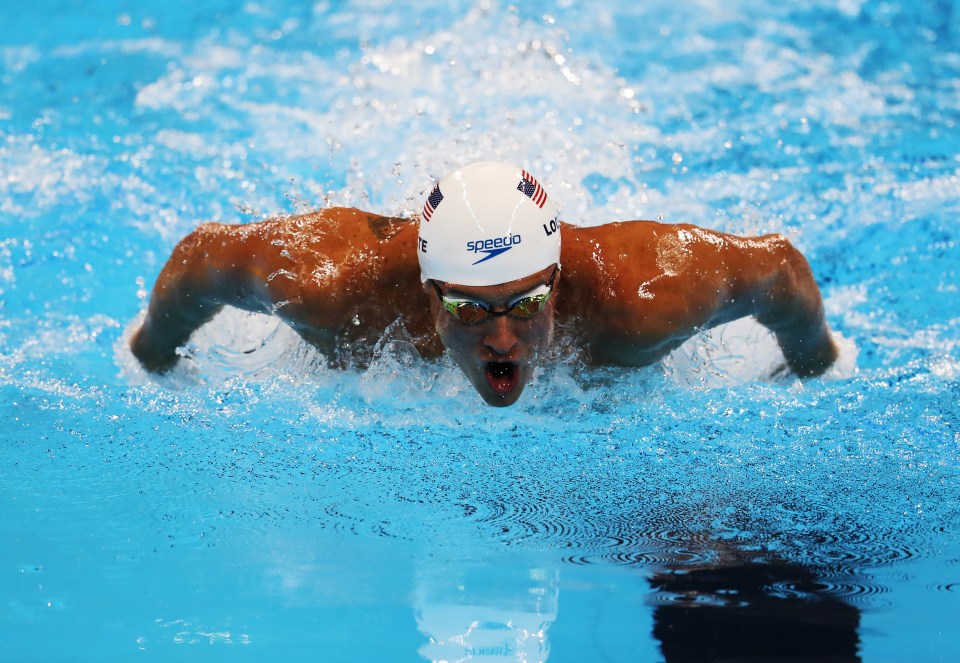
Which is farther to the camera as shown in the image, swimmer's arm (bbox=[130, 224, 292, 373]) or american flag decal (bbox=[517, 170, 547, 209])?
swimmer's arm (bbox=[130, 224, 292, 373])

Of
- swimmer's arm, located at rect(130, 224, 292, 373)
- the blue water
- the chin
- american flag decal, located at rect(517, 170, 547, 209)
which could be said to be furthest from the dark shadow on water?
swimmer's arm, located at rect(130, 224, 292, 373)

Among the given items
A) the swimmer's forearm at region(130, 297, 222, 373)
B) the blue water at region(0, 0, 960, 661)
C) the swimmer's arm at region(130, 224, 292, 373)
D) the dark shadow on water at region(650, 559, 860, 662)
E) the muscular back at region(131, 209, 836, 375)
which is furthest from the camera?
the swimmer's forearm at region(130, 297, 222, 373)

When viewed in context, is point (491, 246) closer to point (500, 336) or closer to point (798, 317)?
point (500, 336)

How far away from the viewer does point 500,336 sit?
2.81 metres

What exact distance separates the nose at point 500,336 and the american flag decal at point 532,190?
338mm

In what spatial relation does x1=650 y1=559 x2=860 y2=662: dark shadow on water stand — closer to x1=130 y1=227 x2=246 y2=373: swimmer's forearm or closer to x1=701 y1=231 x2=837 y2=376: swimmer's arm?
x1=701 y1=231 x2=837 y2=376: swimmer's arm

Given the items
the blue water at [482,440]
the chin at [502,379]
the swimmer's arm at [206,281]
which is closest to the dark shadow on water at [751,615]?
the blue water at [482,440]

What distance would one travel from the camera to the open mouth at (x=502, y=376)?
292 cm

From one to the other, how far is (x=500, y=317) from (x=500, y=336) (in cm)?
5

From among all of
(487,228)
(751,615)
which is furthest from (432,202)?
(751,615)

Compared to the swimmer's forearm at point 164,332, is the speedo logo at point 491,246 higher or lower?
higher

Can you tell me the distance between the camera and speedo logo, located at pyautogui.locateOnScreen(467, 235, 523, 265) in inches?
109

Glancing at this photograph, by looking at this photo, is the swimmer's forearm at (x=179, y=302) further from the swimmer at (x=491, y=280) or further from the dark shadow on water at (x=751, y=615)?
the dark shadow on water at (x=751, y=615)

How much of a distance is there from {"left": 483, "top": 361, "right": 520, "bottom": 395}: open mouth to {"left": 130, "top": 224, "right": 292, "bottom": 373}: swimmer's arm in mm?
688
